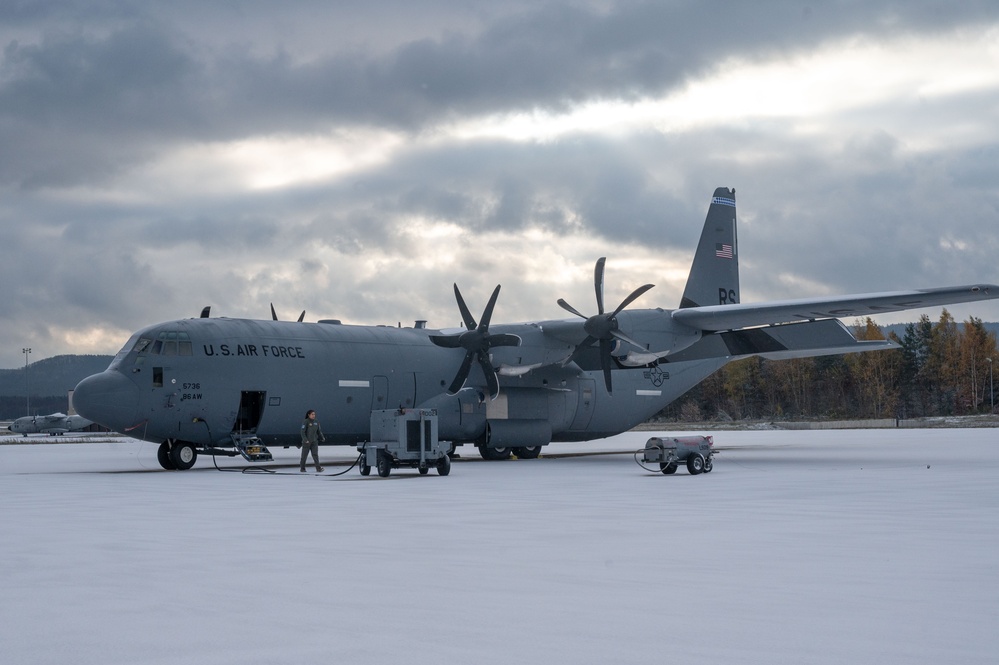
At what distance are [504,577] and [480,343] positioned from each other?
22.1 m

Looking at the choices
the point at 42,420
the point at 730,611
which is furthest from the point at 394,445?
the point at 42,420

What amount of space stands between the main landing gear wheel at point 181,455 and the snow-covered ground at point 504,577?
8790 millimetres

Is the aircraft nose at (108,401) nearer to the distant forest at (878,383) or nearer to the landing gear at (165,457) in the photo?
the landing gear at (165,457)

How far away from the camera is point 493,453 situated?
33656 millimetres

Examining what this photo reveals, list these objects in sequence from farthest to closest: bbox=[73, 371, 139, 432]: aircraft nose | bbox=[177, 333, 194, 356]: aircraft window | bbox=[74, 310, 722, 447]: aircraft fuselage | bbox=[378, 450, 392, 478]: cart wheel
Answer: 1. bbox=[177, 333, 194, 356]: aircraft window
2. bbox=[74, 310, 722, 447]: aircraft fuselage
3. bbox=[73, 371, 139, 432]: aircraft nose
4. bbox=[378, 450, 392, 478]: cart wheel

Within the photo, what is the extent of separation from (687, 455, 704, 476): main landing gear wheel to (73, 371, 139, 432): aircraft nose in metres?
14.4

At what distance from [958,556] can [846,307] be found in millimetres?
19346

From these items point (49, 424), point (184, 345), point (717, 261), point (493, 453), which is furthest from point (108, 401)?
point (49, 424)

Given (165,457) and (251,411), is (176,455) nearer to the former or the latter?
(165,457)

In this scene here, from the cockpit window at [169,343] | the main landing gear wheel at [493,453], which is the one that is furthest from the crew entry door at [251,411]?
the main landing gear wheel at [493,453]

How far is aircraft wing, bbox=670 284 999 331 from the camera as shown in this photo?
26.5 meters

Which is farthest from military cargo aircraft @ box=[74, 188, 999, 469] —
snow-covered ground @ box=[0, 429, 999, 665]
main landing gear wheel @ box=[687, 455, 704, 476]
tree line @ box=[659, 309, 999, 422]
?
tree line @ box=[659, 309, 999, 422]

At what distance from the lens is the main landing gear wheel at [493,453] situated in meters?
33.3

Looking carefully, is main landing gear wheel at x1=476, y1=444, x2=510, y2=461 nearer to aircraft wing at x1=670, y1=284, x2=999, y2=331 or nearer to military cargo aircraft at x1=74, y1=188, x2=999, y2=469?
military cargo aircraft at x1=74, y1=188, x2=999, y2=469
